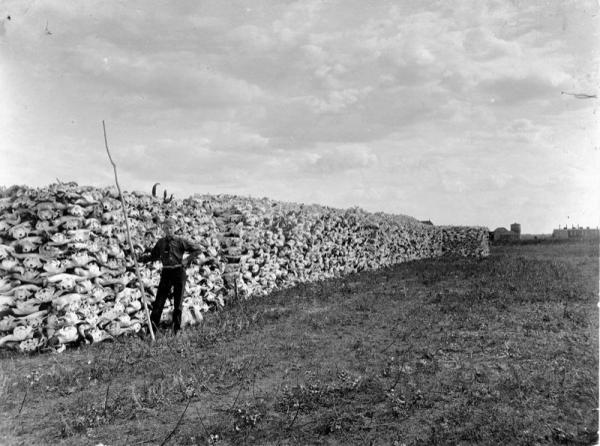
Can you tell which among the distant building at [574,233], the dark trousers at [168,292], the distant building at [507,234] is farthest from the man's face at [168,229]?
the distant building at [574,233]

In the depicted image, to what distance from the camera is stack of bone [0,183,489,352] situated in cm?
804

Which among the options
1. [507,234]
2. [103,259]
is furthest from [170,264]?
[507,234]

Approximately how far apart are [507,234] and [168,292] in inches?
2461

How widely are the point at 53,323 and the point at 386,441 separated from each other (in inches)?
240

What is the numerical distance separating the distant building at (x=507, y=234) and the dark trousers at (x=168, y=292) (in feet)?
198

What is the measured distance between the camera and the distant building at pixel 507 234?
2480 inches

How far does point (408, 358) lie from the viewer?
24.8 feet

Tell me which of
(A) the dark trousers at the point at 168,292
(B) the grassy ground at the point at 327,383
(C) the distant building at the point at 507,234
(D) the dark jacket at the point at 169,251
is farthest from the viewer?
(C) the distant building at the point at 507,234

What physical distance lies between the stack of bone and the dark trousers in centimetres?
42

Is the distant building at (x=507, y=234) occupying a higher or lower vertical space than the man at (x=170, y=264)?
higher

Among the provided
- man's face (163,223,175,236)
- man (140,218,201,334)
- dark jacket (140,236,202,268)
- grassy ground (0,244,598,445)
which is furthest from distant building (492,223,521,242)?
man's face (163,223,175,236)

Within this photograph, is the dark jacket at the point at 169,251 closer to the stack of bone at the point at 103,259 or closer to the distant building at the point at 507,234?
the stack of bone at the point at 103,259

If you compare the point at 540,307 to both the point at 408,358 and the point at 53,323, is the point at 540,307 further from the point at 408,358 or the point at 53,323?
the point at 53,323

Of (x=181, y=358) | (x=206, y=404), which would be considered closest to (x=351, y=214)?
(x=181, y=358)
